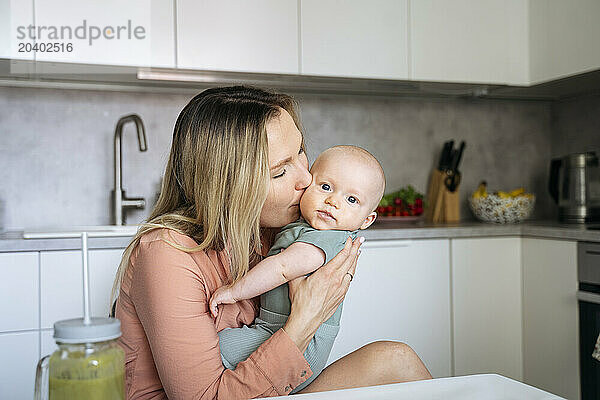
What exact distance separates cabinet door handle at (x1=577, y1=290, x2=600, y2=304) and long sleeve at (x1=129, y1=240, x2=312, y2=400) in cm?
141

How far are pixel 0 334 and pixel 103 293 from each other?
32cm

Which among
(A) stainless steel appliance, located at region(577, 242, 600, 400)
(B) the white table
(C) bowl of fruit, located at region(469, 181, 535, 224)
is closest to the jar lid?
(B) the white table

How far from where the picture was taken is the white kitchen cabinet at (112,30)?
2.28 m

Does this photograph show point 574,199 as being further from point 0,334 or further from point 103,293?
point 0,334

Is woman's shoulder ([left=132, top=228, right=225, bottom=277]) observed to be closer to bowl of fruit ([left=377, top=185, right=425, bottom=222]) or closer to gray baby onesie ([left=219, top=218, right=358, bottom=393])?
gray baby onesie ([left=219, top=218, right=358, bottom=393])

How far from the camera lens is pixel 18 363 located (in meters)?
2.05

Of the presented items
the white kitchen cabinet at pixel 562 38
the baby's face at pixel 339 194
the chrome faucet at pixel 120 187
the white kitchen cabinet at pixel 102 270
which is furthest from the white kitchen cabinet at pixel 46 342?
the white kitchen cabinet at pixel 562 38

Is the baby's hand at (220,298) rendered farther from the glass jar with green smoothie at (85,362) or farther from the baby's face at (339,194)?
the glass jar with green smoothie at (85,362)

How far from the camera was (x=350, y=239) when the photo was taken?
4.47ft

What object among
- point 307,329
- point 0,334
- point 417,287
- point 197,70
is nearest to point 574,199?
point 417,287

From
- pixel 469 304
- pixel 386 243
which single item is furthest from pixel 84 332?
pixel 469 304

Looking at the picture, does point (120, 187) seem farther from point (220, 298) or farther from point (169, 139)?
point (220, 298)

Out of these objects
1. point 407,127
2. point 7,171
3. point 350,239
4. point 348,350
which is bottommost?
point 348,350

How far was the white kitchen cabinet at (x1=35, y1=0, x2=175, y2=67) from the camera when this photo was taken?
2.28 m
